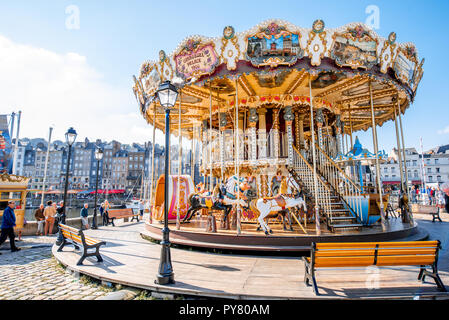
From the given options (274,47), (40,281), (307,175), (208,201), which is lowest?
(40,281)

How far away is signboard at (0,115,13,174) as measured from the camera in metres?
22.1

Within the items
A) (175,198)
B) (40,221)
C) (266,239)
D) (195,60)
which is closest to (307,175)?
(266,239)

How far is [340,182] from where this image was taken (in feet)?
40.3

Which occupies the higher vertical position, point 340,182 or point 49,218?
point 340,182

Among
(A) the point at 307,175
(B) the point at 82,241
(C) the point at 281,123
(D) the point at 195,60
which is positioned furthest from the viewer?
(C) the point at 281,123

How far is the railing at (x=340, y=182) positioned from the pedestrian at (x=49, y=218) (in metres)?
13.9

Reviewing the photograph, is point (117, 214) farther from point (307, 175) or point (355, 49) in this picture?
point (355, 49)

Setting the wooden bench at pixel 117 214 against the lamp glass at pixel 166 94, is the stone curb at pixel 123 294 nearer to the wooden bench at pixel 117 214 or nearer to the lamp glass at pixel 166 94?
the lamp glass at pixel 166 94

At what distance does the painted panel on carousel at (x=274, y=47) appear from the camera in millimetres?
8438

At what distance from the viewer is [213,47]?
9.13 meters

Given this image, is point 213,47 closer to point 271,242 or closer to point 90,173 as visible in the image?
point 271,242

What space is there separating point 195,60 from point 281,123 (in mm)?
6108

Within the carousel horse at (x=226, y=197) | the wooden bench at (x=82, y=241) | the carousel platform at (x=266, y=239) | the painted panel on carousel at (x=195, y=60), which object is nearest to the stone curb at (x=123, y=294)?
the wooden bench at (x=82, y=241)

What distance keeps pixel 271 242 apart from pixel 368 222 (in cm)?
619
